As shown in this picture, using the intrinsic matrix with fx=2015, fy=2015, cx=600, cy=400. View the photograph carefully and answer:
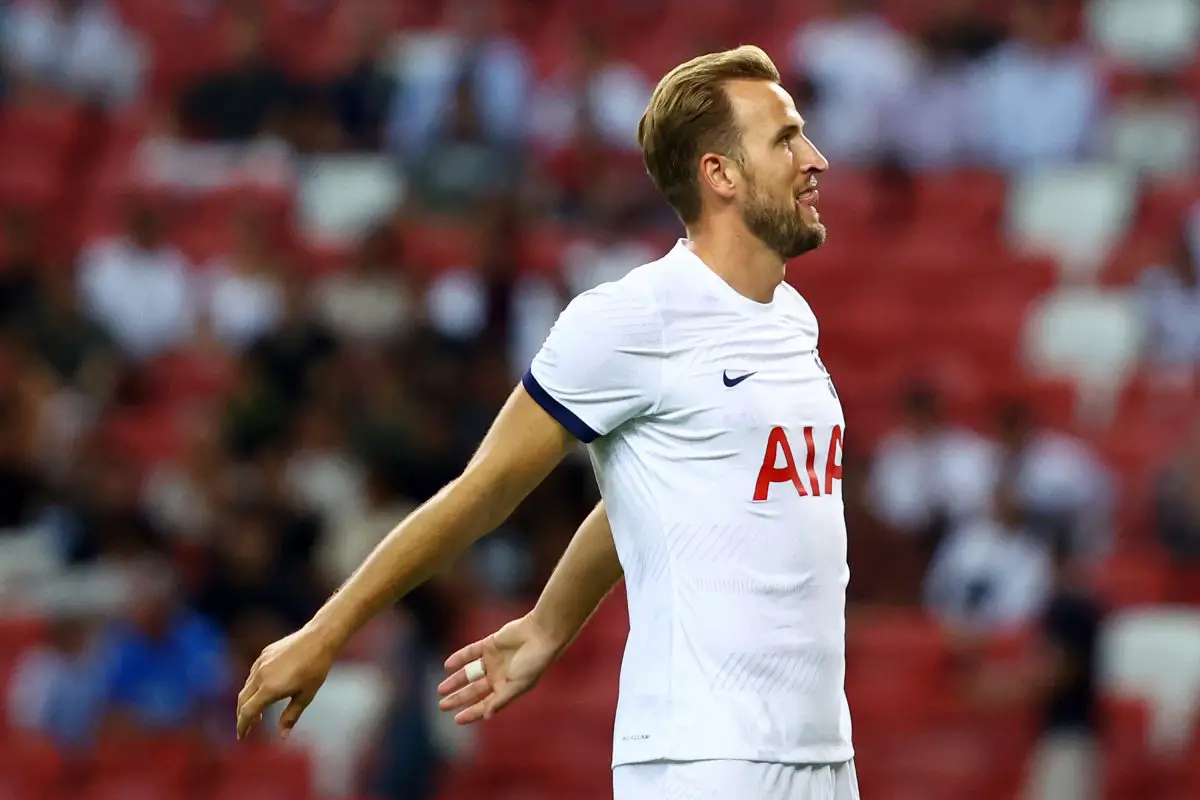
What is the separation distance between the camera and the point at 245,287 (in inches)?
424

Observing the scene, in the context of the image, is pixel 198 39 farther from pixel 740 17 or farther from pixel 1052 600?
pixel 1052 600

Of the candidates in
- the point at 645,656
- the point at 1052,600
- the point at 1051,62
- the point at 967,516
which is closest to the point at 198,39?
the point at 1051,62

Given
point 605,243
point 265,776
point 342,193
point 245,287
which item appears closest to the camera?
point 265,776

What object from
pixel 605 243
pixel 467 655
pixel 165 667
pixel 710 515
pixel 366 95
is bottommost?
pixel 165 667

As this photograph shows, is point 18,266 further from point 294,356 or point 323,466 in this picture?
point 323,466

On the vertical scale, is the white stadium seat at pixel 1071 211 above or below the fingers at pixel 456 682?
below

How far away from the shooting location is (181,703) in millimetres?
8148

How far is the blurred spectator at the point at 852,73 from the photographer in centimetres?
1073

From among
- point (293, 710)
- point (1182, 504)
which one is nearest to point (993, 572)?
point (1182, 504)

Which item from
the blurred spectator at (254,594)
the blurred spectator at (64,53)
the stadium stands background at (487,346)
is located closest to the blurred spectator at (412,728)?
the stadium stands background at (487,346)

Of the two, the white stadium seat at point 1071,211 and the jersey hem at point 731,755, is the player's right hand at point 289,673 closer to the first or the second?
the jersey hem at point 731,755

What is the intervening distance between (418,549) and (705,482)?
1.74 feet

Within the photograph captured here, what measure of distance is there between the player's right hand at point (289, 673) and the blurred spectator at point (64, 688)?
16.1 feet

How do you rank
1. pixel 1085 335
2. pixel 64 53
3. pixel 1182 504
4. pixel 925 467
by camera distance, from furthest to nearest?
pixel 64 53 → pixel 1085 335 → pixel 925 467 → pixel 1182 504
